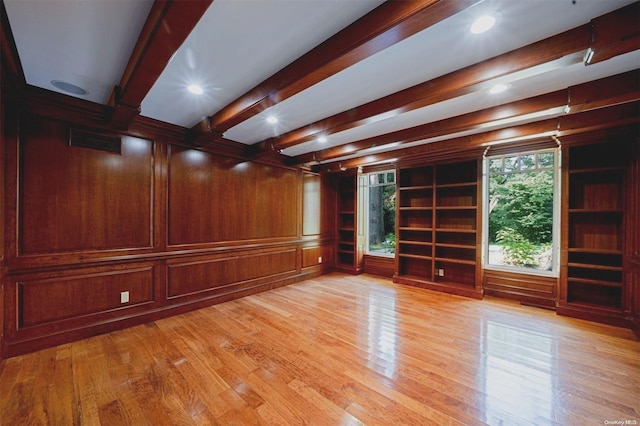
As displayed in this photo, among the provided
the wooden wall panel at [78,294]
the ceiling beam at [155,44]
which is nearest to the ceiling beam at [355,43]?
the ceiling beam at [155,44]

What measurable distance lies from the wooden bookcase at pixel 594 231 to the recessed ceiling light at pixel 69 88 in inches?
219

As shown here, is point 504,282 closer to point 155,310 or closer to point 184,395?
point 184,395

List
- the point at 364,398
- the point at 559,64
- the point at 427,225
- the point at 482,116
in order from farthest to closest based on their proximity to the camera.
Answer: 1. the point at 427,225
2. the point at 482,116
3. the point at 364,398
4. the point at 559,64

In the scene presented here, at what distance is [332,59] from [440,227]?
389 cm

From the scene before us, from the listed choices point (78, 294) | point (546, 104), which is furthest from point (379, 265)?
point (78, 294)

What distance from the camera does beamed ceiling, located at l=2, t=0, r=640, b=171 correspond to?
1390 mm

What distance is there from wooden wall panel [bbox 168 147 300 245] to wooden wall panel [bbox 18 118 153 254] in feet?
1.16

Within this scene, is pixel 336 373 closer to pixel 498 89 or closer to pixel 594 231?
pixel 498 89

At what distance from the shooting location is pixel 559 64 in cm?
170

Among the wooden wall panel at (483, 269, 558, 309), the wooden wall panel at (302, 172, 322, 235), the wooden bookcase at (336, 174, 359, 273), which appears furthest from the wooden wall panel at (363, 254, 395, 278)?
the wooden wall panel at (483, 269, 558, 309)

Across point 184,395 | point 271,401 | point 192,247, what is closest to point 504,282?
point 271,401

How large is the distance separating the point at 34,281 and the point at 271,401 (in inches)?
99.6

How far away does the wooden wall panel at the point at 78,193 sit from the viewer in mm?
2379

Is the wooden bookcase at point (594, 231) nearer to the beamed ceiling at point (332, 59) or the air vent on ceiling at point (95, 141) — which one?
the beamed ceiling at point (332, 59)
